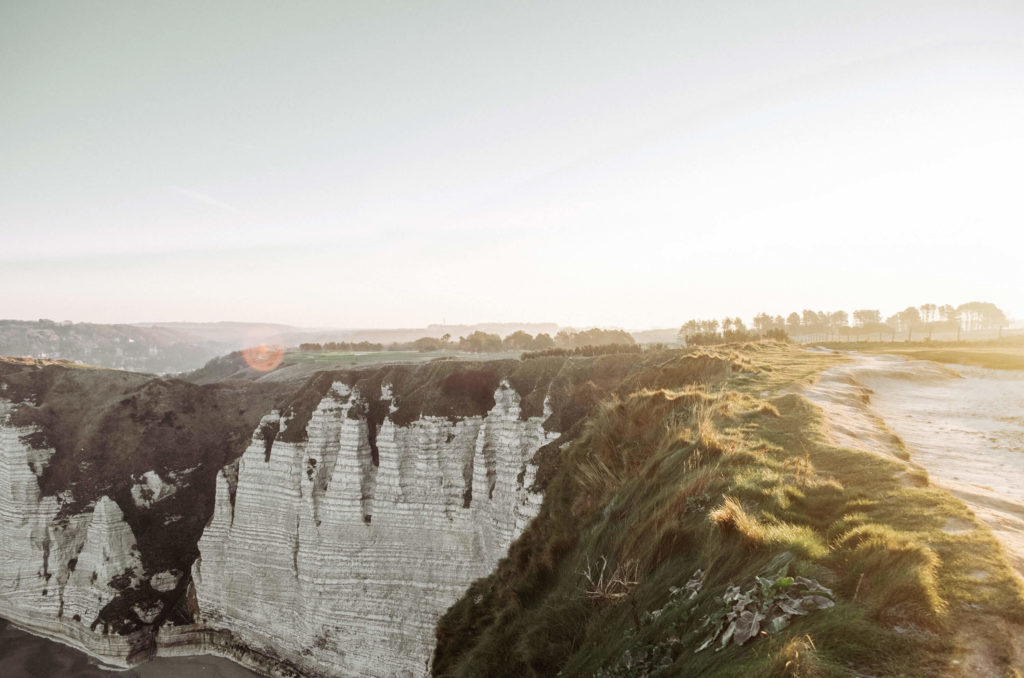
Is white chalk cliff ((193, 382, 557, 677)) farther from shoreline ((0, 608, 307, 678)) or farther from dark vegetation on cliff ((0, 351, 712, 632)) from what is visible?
dark vegetation on cliff ((0, 351, 712, 632))

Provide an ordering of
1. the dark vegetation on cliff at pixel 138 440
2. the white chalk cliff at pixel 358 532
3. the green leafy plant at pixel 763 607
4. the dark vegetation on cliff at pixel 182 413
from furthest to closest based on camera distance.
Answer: the dark vegetation on cliff at pixel 138 440 < the dark vegetation on cliff at pixel 182 413 < the white chalk cliff at pixel 358 532 < the green leafy plant at pixel 763 607

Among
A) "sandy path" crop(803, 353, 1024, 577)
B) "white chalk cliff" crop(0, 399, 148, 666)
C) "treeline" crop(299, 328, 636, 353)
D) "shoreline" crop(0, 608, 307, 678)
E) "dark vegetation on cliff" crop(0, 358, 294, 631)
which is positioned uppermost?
"treeline" crop(299, 328, 636, 353)

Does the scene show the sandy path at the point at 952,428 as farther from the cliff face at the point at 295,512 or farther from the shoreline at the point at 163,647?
the shoreline at the point at 163,647

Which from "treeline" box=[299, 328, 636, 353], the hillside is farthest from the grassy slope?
"treeline" box=[299, 328, 636, 353]

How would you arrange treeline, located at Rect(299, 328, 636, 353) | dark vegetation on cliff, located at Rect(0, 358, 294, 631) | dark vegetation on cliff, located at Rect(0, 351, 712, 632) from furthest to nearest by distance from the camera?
1. treeline, located at Rect(299, 328, 636, 353)
2. dark vegetation on cliff, located at Rect(0, 358, 294, 631)
3. dark vegetation on cliff, located at Rect(0, 351, 712, 632)

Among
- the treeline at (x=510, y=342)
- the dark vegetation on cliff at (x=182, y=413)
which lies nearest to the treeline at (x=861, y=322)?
the treeline at (x=510, y=342)

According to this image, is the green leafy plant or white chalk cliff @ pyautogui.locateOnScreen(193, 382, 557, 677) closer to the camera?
the green leafy plant

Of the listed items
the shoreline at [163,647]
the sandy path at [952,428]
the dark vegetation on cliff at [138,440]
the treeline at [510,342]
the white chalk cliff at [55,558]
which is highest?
the treeline at [510,342]
